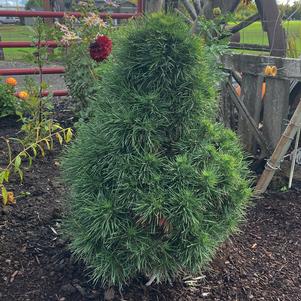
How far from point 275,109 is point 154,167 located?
1.93 m

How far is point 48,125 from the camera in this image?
3896mm

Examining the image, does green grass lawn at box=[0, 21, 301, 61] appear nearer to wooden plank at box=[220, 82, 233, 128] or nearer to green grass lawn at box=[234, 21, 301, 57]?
green grass lawn at box=[234, 21, 301, 57]

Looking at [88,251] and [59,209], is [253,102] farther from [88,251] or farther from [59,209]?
[88,251]

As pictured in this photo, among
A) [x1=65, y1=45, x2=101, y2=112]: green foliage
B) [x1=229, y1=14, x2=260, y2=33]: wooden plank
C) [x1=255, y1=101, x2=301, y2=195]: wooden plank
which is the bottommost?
[x1=255, y1=101, x2=301, y2=195]: wooden plank

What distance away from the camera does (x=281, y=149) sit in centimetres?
329

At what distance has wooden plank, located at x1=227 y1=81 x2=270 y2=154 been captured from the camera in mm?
3775

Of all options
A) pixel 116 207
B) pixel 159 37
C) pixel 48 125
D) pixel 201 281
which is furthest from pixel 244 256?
pixel 48 125

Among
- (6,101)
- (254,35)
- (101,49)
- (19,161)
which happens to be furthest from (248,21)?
(19,161)

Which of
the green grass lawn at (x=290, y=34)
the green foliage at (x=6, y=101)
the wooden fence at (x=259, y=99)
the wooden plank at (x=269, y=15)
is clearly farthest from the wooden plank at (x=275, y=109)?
the green foliage at (x=6, y=101)

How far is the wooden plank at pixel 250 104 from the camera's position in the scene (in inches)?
149

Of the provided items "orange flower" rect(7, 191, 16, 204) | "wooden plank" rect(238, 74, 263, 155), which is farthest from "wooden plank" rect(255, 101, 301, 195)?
"orange flower" rect(7, 191, 16, 204)

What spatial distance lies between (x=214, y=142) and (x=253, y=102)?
5.67ft

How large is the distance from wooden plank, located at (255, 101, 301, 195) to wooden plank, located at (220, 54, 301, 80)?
1.26 feet

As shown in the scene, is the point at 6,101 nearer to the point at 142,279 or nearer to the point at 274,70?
the point at 274,70
